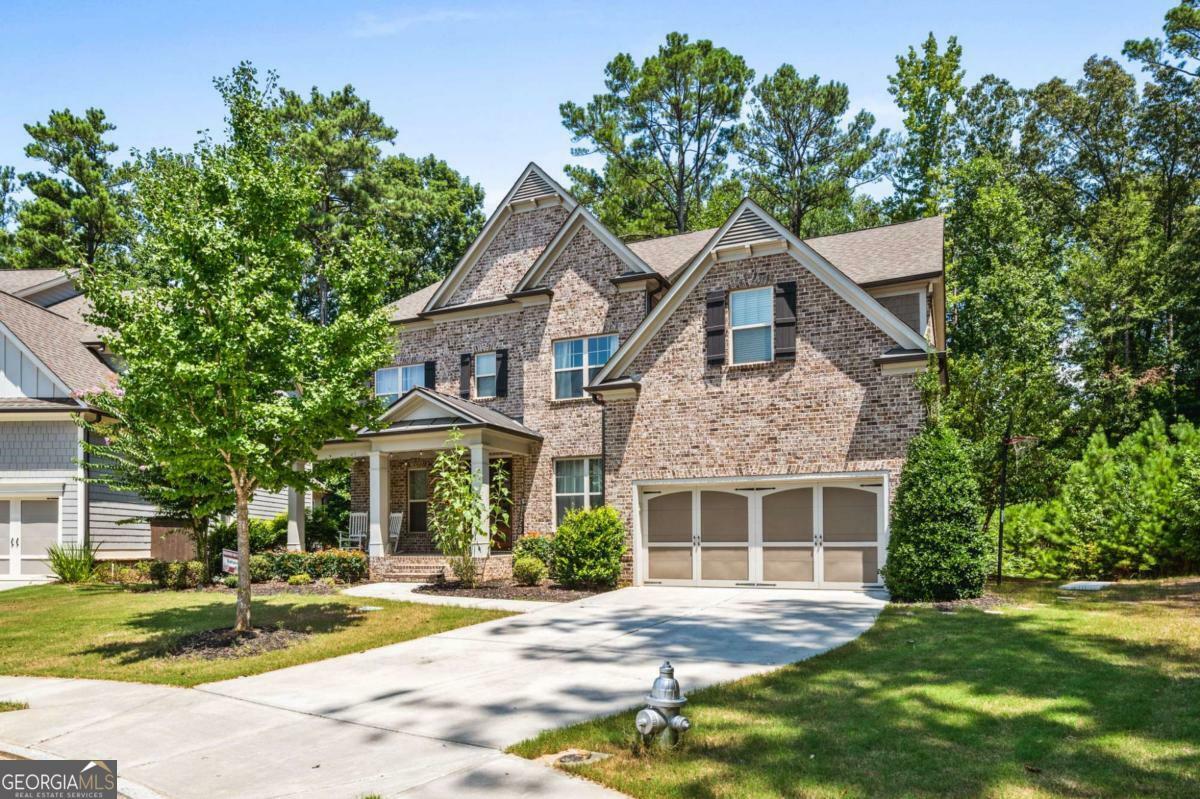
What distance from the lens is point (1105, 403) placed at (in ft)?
107

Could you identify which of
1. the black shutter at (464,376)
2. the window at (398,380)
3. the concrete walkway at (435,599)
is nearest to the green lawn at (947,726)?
the concrete walkway at (435,599)

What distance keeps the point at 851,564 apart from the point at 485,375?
11.0 m

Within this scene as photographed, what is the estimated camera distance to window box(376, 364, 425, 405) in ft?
80.5

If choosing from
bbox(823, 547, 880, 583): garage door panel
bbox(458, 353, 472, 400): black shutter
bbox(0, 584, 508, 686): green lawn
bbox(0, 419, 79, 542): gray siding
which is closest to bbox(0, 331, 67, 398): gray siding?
bbox(0, 419, 79, 542): gray siding

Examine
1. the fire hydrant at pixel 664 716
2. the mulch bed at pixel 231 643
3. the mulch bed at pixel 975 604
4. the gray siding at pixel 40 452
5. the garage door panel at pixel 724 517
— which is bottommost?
the mulch bed at pixel 231 643

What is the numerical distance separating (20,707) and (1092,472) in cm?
2019

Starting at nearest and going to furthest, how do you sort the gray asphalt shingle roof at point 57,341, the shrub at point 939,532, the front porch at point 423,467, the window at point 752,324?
the shrub at point 939,532
the window at point 752,324
the front porch at point 423,467
the gray asphalt shingle roof at point 57,341

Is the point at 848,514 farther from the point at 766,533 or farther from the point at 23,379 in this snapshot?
the point at 23,379

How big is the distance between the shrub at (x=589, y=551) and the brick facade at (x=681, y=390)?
0.85 m

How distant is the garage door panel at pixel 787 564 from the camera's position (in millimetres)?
17406

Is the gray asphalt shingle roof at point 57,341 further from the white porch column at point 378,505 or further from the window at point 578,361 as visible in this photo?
the window at point 578,361

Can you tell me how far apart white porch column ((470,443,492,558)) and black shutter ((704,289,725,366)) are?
18.5ft

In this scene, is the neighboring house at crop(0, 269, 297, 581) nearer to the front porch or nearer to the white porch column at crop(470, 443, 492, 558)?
the front porch

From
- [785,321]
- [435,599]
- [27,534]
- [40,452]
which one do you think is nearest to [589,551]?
[435,599]
